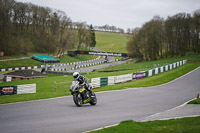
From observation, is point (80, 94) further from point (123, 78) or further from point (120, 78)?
point (123, 78)

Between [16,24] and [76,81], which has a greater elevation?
[16,24]

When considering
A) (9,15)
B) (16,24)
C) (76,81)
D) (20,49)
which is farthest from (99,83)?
(16,24)

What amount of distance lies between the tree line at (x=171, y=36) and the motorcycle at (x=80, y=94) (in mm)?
61216

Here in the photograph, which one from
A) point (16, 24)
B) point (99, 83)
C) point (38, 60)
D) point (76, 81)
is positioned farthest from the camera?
point (16, 24)

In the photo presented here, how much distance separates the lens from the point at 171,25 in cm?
7919

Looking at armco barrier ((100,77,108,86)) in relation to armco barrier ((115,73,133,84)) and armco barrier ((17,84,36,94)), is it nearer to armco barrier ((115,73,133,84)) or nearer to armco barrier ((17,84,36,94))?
armco barrier ((115,73,133,84))

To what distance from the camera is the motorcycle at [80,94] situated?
14.0 meters

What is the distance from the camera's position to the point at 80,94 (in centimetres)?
1446

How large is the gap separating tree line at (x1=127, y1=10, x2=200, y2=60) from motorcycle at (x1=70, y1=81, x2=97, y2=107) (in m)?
61.2

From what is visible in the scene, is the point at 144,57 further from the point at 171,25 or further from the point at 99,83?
the point at 99,83

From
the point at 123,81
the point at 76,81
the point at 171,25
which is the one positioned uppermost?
the point at 171,25

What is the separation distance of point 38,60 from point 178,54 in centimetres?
4474

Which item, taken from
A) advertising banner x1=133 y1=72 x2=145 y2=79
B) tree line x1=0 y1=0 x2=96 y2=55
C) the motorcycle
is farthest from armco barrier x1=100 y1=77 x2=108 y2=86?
tree line x1=0 y1=0 x2=96 y2=55

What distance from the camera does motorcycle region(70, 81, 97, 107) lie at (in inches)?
551
